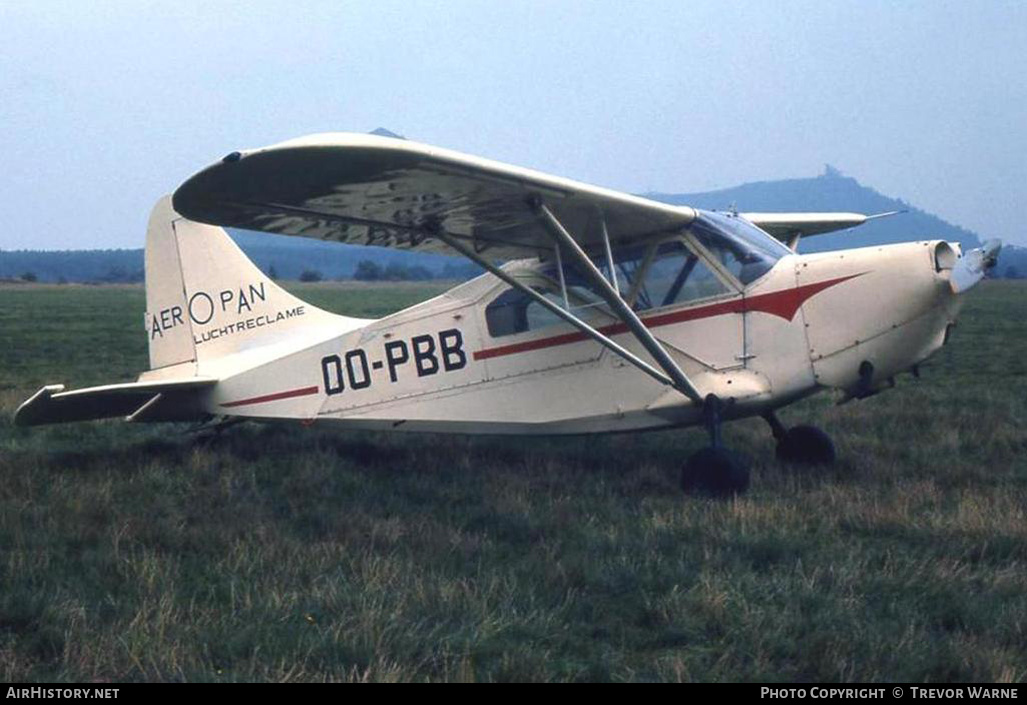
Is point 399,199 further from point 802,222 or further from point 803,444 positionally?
point 802,222

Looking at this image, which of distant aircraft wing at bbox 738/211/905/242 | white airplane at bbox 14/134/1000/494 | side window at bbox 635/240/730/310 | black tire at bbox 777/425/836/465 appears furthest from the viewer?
distant aircraft wing at bbox 738/211/905/242

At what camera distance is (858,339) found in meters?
7.51

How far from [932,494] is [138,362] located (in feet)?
50.8

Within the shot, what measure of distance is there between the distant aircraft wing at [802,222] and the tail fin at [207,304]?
468 cm

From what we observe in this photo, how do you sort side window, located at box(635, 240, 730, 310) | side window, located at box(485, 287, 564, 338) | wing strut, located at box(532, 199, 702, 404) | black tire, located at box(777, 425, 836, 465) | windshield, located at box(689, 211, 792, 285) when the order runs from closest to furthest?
wing strut, located at box(532, 199, 702, 404) < windshield, located at box(689, 211, 792, 285) < side window, located at box(635, 240, 730, 310) < black tire, located at box(777, 425, 836, 465) < side window, located at box(485, 287, 564, 338)

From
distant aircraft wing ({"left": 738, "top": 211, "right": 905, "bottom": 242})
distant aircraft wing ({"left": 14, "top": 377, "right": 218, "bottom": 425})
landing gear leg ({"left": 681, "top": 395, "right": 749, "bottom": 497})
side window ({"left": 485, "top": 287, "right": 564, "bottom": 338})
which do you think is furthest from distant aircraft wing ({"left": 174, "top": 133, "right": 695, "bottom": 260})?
distant aircraft wing ({"left": 738, "top": 211, "right": 905, "bottom": 242})

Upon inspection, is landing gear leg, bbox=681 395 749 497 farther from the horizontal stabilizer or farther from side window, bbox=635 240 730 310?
the horizontal stabilizer

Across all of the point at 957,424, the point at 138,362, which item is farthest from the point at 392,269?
the point at 957,424

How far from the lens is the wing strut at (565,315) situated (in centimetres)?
756

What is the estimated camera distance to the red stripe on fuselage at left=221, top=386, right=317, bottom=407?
30.4ft

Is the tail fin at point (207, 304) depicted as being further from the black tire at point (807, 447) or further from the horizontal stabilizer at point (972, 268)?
the horizontal stabilizer at point (972, 268)

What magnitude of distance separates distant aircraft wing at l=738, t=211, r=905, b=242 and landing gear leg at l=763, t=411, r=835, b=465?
275cm

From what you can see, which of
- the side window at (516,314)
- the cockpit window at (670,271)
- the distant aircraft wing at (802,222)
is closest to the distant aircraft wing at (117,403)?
the side window at (516,314)
